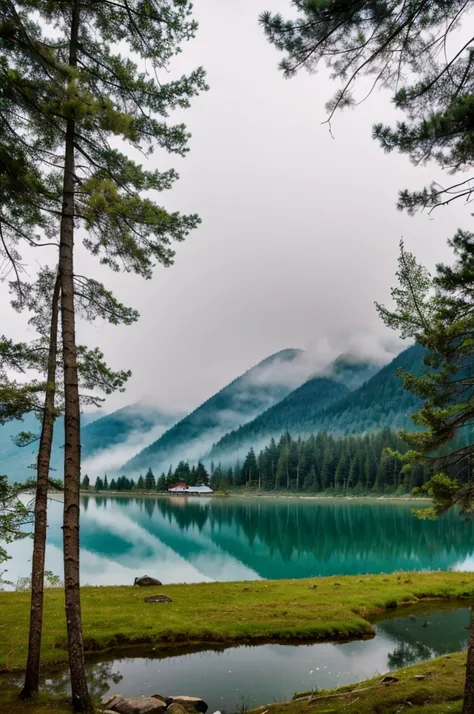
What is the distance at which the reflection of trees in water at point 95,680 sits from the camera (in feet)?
44.7

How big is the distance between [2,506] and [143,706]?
6.07 m

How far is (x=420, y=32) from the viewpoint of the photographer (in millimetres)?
7848

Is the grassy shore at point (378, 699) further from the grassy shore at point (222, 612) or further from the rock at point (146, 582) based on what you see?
the rock at point (146, 582)

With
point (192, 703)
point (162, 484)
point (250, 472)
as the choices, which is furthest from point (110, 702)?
point (162, 484)

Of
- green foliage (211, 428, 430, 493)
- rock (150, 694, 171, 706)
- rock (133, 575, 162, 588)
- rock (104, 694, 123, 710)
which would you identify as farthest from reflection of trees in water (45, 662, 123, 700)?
green foliage (211, 428, 430, 493)

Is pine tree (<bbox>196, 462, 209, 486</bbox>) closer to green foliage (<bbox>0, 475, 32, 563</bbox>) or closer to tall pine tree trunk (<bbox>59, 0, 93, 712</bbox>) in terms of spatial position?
green foliage (<bbox>0, 475, 32, 563</bbox>)

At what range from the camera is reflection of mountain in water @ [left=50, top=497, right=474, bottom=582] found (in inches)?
1695

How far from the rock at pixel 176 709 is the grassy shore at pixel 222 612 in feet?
18.6

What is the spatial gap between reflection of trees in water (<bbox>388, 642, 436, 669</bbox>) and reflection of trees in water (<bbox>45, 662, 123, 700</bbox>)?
9.12 meters

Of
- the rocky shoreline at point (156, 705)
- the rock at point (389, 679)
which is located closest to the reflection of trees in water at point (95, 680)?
the rocky shoreline at point (156, 705)

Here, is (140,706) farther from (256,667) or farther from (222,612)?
(222,612)

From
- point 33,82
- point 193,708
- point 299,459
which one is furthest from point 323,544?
point 299,459

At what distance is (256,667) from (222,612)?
588 cm

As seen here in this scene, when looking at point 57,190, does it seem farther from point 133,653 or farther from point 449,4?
point 133,653
